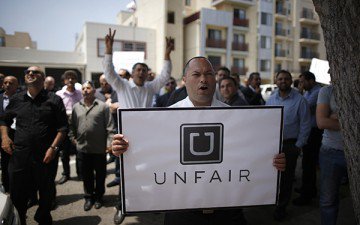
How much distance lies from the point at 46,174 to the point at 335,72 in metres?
3.34

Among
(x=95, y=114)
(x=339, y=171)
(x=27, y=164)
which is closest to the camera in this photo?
(x=339, y=171)

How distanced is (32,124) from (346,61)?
10.8 feet

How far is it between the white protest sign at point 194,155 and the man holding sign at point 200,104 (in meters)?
0.09

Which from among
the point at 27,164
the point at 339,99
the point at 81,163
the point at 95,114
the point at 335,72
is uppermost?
the point at 335,72

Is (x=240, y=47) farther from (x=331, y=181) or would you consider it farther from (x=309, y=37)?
(x=331, y=181)

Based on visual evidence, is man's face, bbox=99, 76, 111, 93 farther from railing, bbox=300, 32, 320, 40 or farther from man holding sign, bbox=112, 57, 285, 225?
railing, bbox=300, 32, 320, 40

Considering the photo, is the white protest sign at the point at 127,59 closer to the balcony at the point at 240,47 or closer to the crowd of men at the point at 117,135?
the crowd of men at the point at 117,135

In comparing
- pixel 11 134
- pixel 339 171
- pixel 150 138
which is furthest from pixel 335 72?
pixel 11 134

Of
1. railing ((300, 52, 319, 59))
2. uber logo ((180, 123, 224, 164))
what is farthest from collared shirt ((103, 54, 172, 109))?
railing ((300, 52, 319, 59))

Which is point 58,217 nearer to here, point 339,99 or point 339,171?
point 339,171

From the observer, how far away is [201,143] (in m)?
1.90

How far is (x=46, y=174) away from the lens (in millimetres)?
3445

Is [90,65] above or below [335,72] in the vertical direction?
above

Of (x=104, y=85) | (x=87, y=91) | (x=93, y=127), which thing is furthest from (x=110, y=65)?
(x=104, y=85)
